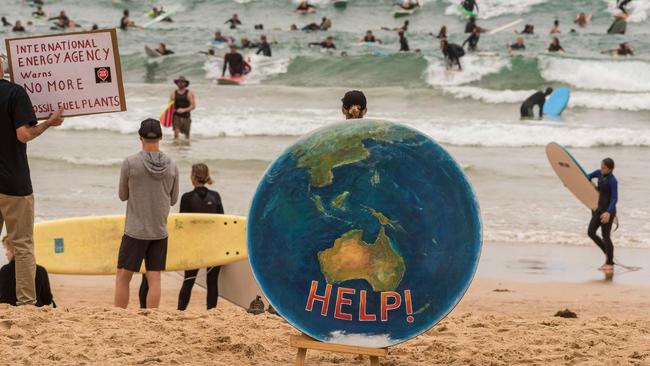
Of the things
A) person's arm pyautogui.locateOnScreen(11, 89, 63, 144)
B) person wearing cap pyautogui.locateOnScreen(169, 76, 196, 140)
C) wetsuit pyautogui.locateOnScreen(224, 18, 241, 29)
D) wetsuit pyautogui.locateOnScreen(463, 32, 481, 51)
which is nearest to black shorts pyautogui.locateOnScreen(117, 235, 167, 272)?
person's arm pyautogui.locateOnScreen(11, 89, 63, 144)

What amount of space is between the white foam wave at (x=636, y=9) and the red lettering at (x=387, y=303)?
33.4 metres

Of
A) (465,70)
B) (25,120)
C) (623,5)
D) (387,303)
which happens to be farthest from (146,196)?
(623,5)

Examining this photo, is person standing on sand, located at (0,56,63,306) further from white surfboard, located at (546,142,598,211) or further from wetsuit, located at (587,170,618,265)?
white surfboard, located at (546,142,598,211)

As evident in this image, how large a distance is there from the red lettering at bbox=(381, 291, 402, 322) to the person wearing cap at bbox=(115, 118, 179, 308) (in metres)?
2.02

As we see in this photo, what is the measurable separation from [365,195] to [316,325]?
0.54 metres

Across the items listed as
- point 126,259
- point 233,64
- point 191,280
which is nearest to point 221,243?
point 191,280

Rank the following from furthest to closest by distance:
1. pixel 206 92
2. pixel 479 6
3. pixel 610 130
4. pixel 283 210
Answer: pixel 479 6, pixel 206 92, pixel 610 130, pixel 283 210

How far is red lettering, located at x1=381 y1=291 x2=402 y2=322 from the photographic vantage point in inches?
157

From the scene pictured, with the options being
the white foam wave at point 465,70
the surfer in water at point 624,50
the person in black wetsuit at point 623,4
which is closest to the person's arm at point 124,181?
the white foam wave at point 465,70

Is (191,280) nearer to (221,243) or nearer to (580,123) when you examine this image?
(221,243)

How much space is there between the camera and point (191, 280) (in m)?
7.07

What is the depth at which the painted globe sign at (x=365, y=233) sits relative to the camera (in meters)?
3.93

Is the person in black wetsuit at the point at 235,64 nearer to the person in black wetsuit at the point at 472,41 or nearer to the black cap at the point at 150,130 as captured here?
the person in black wetsuit at the point at 472,41

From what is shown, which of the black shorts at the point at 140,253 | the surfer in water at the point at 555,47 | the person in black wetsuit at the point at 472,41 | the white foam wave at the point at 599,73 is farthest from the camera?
the person in black wetsuit at the point at 472,41
